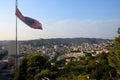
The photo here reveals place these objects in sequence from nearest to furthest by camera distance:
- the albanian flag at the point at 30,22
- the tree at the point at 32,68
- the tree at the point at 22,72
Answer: the albanian flag at the point at 30,22, the tree at the point at 32,68, the tree at the point at 22,72

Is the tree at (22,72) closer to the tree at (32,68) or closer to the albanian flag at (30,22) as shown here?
the tree at (32,68)

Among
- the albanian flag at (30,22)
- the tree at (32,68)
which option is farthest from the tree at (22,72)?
the albanian flag at (30,22)

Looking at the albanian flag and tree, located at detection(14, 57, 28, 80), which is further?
tree, located at detection(14, 57, 28, 80)

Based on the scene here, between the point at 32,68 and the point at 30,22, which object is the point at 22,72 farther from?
the point at 30,22

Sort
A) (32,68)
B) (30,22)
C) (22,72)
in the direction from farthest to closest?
(22,72)
(32,68)
(30,22)

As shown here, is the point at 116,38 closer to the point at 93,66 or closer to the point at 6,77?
the point at 93,66

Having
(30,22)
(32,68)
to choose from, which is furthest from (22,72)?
(30,22)

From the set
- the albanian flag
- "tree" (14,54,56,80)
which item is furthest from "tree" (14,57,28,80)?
the albanian flag

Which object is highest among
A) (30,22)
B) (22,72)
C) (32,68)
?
(30,22)

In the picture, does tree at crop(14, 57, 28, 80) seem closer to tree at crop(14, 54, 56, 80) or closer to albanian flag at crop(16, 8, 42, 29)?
tree at crop(14, 54, 56, 80)

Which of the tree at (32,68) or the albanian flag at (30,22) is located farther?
the tree at (32,68)

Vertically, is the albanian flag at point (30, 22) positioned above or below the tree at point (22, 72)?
above
